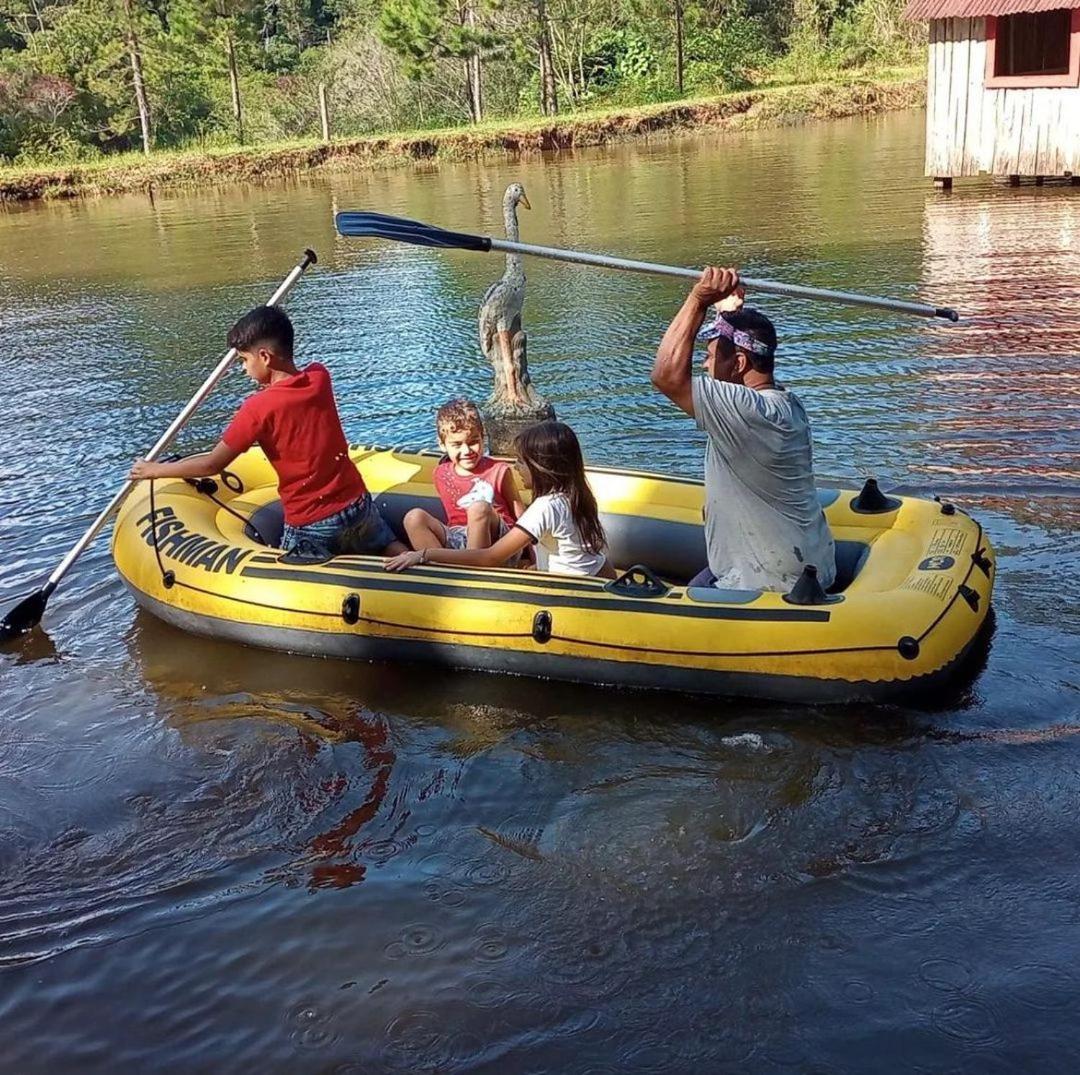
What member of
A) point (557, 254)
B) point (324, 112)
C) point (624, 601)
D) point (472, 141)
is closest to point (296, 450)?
point (557, 254)

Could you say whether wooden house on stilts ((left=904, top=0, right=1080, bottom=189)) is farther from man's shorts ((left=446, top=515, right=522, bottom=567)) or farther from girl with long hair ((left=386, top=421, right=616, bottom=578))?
girl with long hair ((left=386, top=421, right=616, bottom=578))

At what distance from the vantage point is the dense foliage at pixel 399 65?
30812 mm

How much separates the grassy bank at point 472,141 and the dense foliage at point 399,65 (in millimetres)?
2742

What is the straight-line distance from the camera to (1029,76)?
48.8ft

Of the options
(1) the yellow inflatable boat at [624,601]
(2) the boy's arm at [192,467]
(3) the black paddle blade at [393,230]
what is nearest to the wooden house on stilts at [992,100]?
(1) the yellow inflatable boat at [624,601]

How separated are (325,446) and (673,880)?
2567 millimetres

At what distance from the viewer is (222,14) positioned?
31.9 metres

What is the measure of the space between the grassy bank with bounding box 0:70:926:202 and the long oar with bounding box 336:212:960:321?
76.5 ft

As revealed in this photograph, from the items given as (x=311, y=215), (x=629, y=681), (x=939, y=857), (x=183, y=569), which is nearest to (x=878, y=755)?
(x=939, y=857)

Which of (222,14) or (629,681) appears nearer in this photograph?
(629,681)

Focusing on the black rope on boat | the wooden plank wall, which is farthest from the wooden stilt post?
the black rope on boat

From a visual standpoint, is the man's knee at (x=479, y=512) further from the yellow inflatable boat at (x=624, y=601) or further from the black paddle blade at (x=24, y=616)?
the black paddle blade at (x=24, y=616)

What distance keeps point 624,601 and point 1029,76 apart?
12901 mm

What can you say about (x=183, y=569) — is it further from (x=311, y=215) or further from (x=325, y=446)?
(x=311, y=215)
